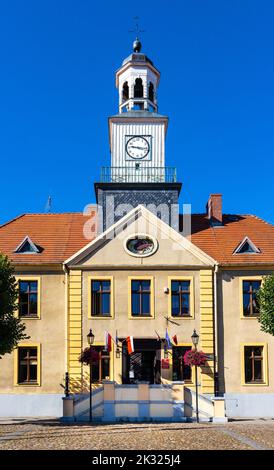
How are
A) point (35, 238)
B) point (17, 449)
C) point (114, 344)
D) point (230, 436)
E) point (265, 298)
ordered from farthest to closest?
point (35, 238), point (114, 344), point (265, 298), point (230, 436), point (17, 449)

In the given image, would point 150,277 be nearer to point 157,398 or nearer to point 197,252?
point 197,252

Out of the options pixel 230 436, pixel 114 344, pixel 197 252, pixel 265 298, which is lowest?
pixel 230 436

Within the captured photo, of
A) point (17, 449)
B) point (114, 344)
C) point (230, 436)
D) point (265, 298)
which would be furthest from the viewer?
point (114, 344)

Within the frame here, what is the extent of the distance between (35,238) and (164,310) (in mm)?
7600

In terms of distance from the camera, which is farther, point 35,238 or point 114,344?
point 35,238

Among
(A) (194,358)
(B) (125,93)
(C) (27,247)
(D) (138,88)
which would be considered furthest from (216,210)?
(C) (27,247)

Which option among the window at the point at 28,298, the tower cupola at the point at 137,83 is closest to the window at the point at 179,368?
the window at the point at 28,298

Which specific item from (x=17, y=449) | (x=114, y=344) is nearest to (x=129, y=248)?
(x=114, y=344)

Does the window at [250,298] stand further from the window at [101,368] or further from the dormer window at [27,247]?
the dormer window at [27,247]

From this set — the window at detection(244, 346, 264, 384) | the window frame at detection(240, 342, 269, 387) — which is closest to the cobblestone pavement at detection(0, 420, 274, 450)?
the window frame at detection(240, 342, 269, 387)

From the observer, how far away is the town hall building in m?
31.2

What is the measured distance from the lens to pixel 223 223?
36.1 metres

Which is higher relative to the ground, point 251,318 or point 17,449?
point 251,318

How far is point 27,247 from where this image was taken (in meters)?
33.3
